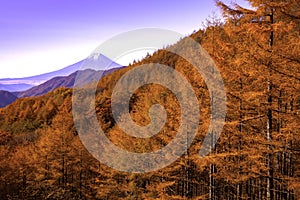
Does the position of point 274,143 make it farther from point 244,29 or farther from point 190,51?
point 190,51

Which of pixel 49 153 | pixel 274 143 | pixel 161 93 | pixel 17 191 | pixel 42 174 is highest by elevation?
pixel 161 93

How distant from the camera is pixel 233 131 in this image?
1042 cm

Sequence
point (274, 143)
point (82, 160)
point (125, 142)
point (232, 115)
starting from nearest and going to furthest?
point (274, 143) → point (232, 115) → point (125, 142) → point (82, 160)

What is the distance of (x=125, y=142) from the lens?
2147 cm

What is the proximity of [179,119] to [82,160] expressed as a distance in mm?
14339

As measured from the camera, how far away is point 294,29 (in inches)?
334

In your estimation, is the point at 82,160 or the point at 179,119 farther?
the point at 82,160

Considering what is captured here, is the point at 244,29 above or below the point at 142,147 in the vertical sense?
above

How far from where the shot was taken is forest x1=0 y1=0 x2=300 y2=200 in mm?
8398

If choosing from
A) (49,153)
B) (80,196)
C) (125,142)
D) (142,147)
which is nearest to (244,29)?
(142,147)

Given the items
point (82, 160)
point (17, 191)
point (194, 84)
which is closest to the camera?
point (194, 84)

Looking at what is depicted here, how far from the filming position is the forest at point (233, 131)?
27.6 ft

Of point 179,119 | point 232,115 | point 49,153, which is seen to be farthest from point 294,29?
point 49,153

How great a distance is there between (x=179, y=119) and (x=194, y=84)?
239 centimetres
